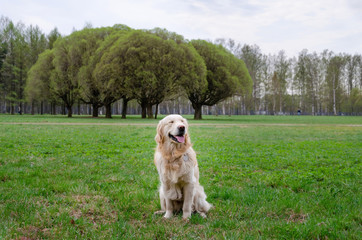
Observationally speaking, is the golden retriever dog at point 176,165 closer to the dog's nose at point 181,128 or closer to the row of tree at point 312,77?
the dog's nose at point 181,128

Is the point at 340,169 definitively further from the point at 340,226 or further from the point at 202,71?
the point at 202,71

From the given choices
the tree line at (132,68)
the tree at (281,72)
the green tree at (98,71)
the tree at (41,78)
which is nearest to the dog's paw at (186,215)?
the tree line at (132,68)

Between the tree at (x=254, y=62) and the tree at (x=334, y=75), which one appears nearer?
the tree at (x=254, y=62)

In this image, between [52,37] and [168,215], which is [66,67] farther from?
[168,215]

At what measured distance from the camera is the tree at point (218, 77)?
4057 cm

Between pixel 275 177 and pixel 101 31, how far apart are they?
146 feet

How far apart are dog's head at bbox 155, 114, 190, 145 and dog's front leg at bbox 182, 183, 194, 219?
61 cm

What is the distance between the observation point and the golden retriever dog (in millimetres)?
3582

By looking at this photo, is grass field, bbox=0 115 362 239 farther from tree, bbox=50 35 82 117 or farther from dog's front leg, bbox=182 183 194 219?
tree, bbox=50 35 82 117

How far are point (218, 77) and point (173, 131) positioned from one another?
38241 millimetres

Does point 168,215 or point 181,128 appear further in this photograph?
point 168,215

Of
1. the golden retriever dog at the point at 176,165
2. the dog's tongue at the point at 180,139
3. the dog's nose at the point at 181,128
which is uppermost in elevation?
the dog's nose at the point at 181,128

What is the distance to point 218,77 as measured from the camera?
40844mm

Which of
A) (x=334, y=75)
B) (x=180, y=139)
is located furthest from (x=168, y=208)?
(x=334, y=75)
